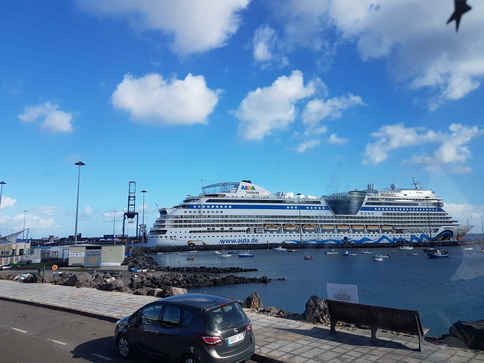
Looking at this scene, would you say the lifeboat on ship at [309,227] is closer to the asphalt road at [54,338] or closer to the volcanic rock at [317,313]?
the asphalt road at [54,338]

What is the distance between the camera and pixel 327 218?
8825cm

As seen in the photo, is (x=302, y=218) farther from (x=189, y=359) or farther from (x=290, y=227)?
(x=189, y=359)

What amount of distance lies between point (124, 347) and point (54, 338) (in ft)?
7.88

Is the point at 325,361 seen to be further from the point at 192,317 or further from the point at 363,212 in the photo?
the point at 363,212

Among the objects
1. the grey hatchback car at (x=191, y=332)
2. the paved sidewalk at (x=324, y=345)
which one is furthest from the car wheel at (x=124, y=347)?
the paved sidewalk at (x=324, y=345)

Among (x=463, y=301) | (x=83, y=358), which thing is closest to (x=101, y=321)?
(x=83, y=358)

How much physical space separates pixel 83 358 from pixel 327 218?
85785mm

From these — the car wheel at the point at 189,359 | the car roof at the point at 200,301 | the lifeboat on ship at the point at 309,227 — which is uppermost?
the lifeboat on ship at the point at 309,227

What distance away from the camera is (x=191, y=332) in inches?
211

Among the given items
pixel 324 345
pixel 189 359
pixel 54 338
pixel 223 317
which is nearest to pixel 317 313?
pixel 324 345

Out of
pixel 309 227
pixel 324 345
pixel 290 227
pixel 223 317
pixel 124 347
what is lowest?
pixel 324 345

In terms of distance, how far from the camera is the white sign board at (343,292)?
8656mm

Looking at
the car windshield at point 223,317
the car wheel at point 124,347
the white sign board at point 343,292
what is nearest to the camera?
the car windshield at point 223,317

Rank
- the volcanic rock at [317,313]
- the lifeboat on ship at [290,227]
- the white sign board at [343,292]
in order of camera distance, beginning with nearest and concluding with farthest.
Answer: the volcanic rock at [317,313]
the white sign board at [343,292]
the lifeboat on ship at [290,227]
